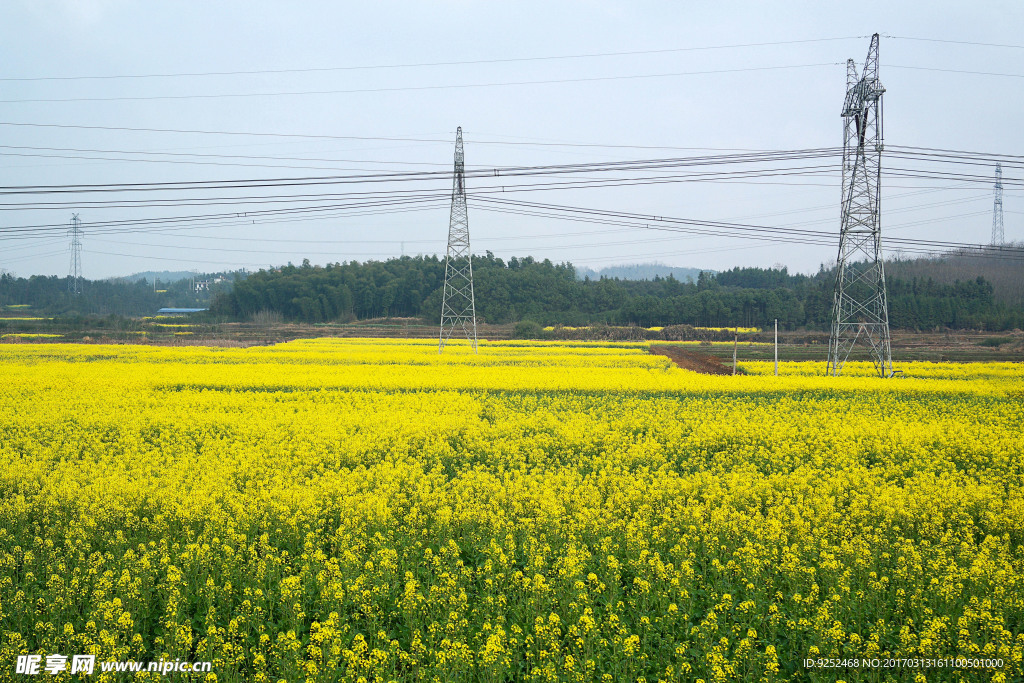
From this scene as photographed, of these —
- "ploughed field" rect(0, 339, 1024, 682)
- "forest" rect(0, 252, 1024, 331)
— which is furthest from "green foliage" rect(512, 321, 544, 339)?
"ploughed field" rect(0, 339, 1024, 682)

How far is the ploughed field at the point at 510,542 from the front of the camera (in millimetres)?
5691

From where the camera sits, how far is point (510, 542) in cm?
791

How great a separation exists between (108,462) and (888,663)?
1237 cm

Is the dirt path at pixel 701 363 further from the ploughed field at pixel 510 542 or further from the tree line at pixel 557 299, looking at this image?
the tree line at pixel 557 299

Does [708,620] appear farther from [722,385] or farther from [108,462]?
[722,385]

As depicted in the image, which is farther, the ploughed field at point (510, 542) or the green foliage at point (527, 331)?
the green foliage at point (527, 331)

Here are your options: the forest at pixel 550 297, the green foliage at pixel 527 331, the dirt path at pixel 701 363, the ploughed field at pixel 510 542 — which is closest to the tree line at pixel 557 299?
Answer: the forest at pixel 550 297

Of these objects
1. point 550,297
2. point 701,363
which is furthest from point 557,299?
point 701,363

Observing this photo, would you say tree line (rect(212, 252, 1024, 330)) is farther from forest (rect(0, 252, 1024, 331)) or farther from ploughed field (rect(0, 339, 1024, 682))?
ploughed field (rect(0, 339, 1024, 682))

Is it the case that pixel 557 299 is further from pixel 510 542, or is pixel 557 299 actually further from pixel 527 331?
pixel 510 542

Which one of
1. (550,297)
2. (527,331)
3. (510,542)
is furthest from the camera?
(550,297)

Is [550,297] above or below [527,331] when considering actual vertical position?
above

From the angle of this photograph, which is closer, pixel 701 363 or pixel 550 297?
pixel 701 363

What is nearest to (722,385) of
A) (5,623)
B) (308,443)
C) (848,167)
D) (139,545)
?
(848,167)
